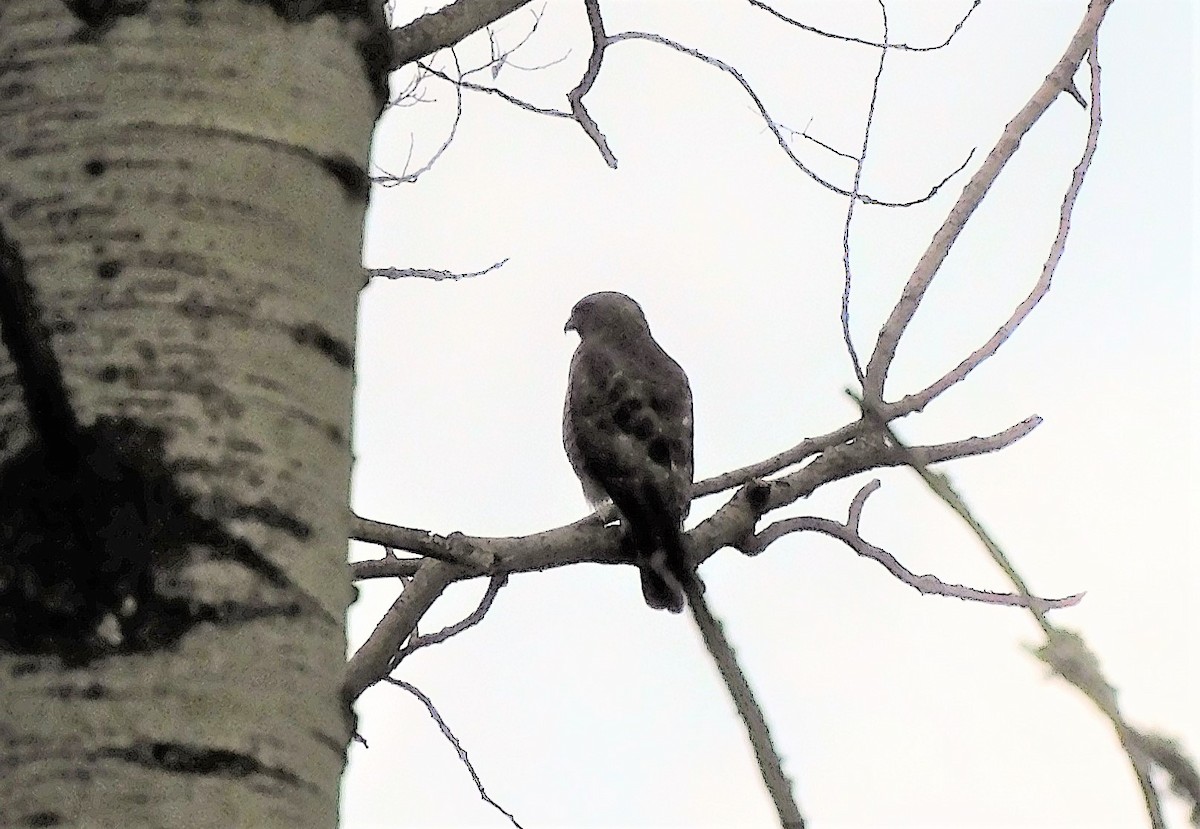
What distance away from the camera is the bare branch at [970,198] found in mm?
1798

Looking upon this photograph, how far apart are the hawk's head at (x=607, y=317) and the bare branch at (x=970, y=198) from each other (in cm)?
310

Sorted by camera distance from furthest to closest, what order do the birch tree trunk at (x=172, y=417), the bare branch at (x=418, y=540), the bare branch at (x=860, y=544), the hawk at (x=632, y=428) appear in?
1. the hawk at (x=632, y=428)
2. the bare branch at (x=860, y=544)
3. the bare branch at (x=418, y=540)
4. the birch tree trunk at (x=172, y=417)

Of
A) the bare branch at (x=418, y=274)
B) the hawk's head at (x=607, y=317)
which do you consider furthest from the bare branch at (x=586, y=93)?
Answer: the hawk's head at (x=607, y=317)

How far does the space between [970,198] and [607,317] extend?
3435 millimetres

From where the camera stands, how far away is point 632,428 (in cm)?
418

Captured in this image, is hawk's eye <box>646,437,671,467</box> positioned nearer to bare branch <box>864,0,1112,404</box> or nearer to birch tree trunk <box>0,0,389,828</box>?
bare branch <box>864,0,1112,404</box>

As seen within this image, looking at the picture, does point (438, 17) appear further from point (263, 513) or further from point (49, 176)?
A: point (263, 513)

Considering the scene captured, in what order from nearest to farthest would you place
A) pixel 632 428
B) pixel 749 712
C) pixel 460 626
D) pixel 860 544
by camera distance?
pixel 749 712 → pixel 860 544 → pixel 460 626 → pixel 632 428

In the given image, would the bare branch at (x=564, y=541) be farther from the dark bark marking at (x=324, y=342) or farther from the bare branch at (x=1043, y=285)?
the dark bark marking at (x=324, y=342)

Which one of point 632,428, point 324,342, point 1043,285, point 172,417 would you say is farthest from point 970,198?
point 632,428

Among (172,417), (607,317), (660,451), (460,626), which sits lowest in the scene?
(172,417)

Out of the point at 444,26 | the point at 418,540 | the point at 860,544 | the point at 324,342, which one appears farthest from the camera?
the point at 860,544

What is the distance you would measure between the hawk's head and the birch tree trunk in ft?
13.0

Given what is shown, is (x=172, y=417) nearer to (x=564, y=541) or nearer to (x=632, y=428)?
(x=564, y=541)
